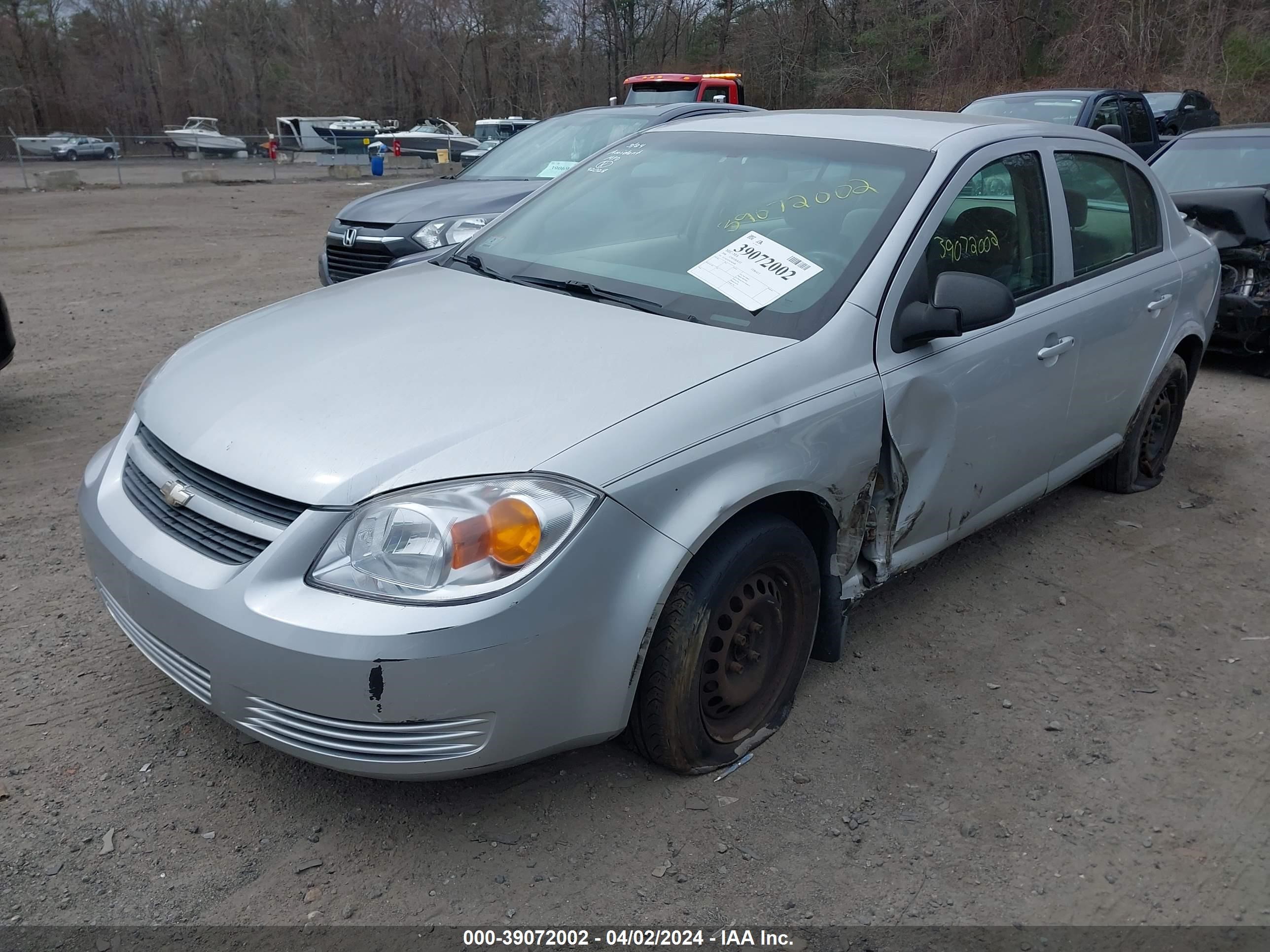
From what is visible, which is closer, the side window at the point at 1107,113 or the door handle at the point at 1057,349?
the door handle at the point at 1057,349

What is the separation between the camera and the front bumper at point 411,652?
2.20 metres

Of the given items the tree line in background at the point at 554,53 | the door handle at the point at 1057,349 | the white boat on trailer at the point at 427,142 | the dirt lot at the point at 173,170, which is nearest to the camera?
the door handle at the point at 1057,349

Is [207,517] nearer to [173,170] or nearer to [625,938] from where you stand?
[625,938]

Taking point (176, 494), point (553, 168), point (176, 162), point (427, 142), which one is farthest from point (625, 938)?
point (176, 162)

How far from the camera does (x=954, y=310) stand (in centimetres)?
304

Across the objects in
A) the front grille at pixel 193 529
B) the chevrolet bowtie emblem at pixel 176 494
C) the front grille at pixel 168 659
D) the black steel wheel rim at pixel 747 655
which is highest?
the chevrolet bowtie emblem at pixel 176 494

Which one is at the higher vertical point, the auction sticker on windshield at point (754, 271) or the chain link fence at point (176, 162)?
the auction sticker on windshield at point (754, 271)

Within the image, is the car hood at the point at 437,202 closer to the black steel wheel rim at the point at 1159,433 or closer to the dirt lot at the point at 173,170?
the black steel wheel rim at the point at 1159,433

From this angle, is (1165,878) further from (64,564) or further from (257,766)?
(64,564)

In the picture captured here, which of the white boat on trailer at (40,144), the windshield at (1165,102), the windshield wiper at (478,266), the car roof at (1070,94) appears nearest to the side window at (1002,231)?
the windshield wiper at (478,266)

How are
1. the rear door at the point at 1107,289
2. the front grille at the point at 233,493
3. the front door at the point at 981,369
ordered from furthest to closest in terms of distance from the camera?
the rear door at the point at 1107,289 < the front door at the point at 981,369 < the front grille at the point at 233,493

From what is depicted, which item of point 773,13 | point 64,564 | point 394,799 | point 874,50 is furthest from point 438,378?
point 773,13

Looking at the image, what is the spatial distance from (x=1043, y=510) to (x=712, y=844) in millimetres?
2996

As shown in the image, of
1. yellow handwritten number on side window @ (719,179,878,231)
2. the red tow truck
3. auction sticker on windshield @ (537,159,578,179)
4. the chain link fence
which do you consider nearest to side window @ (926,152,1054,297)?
yellow handwritten number on side window @ (719,179,878,231)
